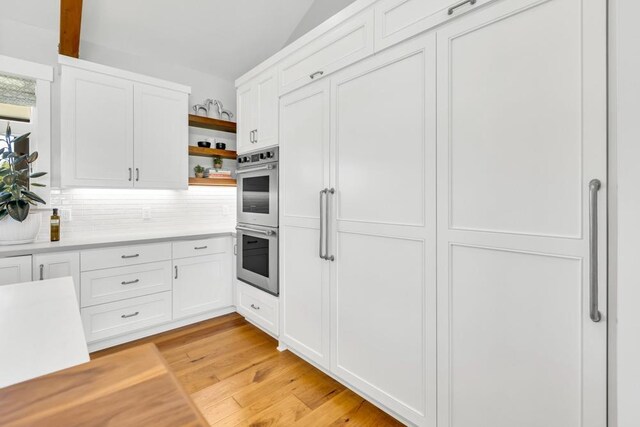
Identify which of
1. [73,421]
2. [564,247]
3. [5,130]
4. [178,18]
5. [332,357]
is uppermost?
[178,18]

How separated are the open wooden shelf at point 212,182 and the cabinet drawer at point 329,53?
58.2 inches

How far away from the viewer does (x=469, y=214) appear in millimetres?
1413

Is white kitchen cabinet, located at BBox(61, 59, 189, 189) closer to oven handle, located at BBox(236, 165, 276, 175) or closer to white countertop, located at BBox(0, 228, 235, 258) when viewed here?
white countertop, located at BBox(0, 228, 235, 258)

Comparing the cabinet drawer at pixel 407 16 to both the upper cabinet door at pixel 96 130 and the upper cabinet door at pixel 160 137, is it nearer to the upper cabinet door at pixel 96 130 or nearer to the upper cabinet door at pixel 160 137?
the upper cabinet door at pixel 160 137

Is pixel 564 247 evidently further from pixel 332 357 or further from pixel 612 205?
pixel 332 357

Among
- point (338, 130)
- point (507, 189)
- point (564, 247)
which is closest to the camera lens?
point (564, 247)

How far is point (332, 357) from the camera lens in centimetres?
210

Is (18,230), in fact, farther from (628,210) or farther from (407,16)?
(628,210)

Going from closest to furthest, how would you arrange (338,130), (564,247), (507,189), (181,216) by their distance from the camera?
(564,247), (507,189), (338,130), (181,216)

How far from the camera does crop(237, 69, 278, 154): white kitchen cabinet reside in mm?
2596

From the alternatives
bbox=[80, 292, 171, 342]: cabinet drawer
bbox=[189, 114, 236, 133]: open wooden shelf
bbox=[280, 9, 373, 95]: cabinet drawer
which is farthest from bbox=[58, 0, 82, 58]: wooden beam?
bbox=[80, 292, 171, 342]: cabinet drawer

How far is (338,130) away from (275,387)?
1761mm

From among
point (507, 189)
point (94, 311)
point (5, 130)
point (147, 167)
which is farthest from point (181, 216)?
point (507, 189)

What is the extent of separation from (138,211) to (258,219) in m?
1.45
